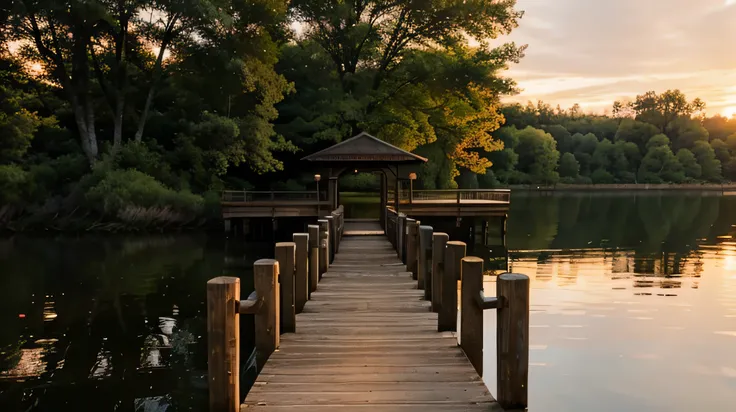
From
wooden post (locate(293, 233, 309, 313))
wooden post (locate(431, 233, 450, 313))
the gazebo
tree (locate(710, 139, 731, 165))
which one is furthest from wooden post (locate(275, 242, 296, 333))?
tree (locate(710, 139, 731, 165))

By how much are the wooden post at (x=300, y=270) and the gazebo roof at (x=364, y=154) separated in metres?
15.2

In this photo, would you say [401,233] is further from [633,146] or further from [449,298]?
[633,146]

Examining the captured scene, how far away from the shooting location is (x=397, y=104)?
3916 cm

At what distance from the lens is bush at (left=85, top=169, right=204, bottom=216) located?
2969 centimetres

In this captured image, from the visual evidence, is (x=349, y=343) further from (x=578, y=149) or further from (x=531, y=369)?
(x=578, y=149)

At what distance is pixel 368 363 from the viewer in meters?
6.57

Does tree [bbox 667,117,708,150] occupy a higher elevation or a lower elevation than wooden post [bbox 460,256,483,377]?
higher

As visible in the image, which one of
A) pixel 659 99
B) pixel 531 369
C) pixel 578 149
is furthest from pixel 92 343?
pixel 659 99

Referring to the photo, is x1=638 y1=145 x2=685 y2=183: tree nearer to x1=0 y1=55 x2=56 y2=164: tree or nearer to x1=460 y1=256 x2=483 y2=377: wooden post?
x1=0 y1=55 x2=56 y2=164: tree

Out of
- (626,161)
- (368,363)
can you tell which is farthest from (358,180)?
(626,161)

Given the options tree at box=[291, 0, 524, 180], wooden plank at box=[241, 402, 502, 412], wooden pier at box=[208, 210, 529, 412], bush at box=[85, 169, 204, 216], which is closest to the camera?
wooden pier at box=[208, 210, 529, 412]

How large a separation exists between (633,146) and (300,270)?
363ft

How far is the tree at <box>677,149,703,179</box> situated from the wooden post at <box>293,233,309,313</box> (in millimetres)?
112870

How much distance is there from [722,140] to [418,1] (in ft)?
367
